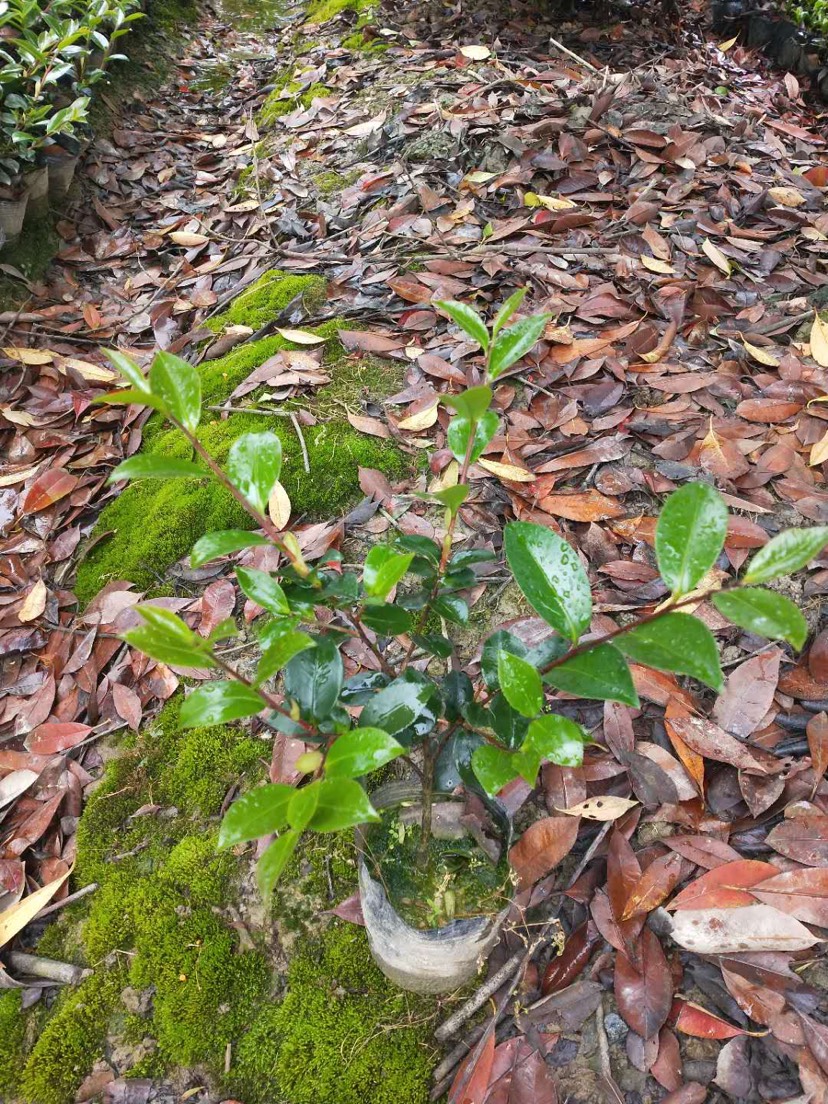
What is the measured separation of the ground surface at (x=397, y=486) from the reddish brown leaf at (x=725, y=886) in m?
0.04

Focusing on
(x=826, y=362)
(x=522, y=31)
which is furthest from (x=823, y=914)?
(x=522, y=31)

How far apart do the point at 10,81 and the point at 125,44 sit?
202 cm

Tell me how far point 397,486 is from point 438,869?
3.37ft

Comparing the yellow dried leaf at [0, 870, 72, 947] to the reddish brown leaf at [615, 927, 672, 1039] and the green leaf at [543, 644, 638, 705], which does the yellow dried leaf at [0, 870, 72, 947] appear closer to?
the reddish brown leaf at [615, 927, 672, 1039]

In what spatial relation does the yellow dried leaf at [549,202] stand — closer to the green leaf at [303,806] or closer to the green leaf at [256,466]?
the green leaf at [256,466]

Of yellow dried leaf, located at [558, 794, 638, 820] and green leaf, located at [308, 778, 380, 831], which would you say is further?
yellow dried leaf, located at [558, 794, 638, 820]

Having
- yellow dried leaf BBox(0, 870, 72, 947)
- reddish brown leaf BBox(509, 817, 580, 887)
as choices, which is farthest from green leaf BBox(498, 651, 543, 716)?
yellow dried leaf BBox(0, 870, 72, 947)

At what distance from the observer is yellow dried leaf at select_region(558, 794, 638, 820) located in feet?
4.40

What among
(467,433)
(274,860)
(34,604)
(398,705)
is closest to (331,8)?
(34,604)

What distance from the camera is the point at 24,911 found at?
1440mm

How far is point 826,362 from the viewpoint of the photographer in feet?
6.68

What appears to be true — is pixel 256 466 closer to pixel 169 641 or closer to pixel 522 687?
pixel 169 641

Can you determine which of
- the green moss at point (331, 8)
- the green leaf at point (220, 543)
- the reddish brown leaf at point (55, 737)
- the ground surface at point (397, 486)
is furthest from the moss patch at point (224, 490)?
the green moss at point (331, 8)

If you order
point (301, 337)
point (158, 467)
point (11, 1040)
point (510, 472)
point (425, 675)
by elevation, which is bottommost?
point (11, 1040)
